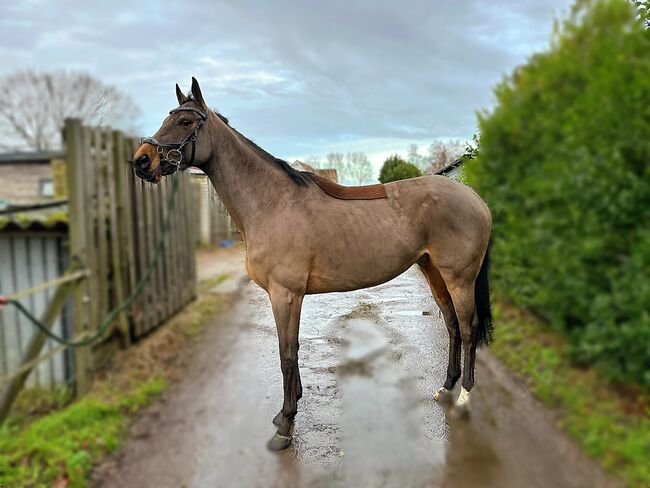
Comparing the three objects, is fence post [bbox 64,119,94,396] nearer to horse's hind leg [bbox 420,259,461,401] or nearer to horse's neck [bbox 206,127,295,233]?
horse's neck [bbox 206,127,295,233]

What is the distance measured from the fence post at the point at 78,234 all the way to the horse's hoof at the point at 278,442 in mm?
1549

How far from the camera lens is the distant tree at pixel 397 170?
256 inches

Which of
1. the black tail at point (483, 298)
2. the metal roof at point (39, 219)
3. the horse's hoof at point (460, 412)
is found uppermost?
the metal roof at point (39, 219)

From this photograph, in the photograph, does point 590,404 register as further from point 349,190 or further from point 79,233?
point 79,233

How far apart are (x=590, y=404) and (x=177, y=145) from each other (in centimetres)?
294

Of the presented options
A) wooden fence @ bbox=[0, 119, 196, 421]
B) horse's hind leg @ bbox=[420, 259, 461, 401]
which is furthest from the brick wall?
horse's hind leg @ bbox=[420, 259, 461, 401]

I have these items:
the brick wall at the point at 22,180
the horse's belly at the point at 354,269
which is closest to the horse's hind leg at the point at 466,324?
the horse's belly at the point at 354,269

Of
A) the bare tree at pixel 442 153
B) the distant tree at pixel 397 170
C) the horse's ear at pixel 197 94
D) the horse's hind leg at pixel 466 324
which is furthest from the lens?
the distant tree at pixel 397 170

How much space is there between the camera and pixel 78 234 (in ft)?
9.04

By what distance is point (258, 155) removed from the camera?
2602 millimetres

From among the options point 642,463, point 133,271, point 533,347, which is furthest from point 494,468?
point 133,271

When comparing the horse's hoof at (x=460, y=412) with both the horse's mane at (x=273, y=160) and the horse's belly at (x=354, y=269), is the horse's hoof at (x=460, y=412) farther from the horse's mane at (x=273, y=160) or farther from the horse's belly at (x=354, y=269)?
the horse's mane at (x=273, y=160)

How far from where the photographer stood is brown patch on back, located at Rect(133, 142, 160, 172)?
227 cm

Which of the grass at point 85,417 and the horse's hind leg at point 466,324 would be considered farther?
the horse's hind leg at point 466,324
